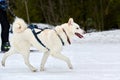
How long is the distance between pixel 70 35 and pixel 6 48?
3151mm

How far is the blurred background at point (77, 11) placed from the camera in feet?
57.8

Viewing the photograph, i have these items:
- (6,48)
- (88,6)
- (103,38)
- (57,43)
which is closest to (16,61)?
(6,48)

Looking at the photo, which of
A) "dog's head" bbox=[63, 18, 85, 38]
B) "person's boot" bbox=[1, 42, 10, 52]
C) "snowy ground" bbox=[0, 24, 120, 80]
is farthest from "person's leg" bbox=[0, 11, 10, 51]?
"dog's head" bbox=[63, 18, 85, 38]

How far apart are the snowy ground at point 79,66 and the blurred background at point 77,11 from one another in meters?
5.17

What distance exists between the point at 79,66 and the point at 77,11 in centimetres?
950

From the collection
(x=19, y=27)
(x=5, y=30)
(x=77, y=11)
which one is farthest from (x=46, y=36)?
(x=77, y=11)

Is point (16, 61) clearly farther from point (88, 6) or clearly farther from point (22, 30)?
point (88, 6)

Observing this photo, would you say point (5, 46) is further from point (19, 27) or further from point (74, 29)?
point (74, 29)

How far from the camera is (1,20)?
1011 cm

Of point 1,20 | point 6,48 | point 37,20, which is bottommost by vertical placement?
point 37,20

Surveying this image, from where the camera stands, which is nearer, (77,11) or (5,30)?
(5,30)

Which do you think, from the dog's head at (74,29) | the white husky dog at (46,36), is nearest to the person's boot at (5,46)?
the white husky dog at (46,36)

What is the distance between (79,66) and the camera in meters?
8.26

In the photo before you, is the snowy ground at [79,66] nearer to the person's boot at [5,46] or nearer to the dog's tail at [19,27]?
the person's boot at [5,46]
